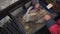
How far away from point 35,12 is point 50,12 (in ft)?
0.49

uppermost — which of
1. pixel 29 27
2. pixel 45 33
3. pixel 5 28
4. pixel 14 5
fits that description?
pixel 14 5

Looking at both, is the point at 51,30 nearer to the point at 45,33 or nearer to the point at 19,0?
the point at 45,33

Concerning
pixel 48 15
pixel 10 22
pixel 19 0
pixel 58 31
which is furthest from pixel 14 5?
pixel 58 31

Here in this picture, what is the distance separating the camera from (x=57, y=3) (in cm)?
124

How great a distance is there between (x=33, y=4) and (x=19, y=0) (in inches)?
7.3

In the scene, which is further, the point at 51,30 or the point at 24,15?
the point at 24,15

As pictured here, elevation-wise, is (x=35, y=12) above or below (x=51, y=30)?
above

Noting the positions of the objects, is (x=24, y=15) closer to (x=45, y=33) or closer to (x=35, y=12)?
(x=35, y=12)

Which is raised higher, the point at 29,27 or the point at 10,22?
the point at 10,22

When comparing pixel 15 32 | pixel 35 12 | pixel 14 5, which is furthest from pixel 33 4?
pixel 15 32

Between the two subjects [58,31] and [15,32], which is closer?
[58,31]

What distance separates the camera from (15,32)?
1.24 metres

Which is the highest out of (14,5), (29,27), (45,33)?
(14,5)

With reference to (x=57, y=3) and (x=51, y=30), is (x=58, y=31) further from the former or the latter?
(x=57, y=3)
